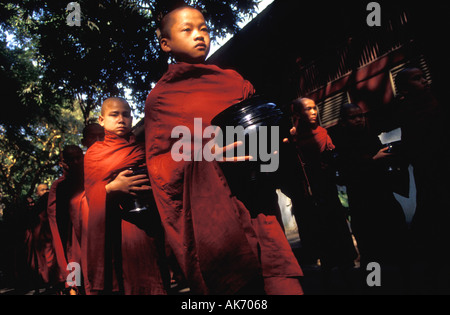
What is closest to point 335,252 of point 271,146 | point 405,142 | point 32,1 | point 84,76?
point 405,142

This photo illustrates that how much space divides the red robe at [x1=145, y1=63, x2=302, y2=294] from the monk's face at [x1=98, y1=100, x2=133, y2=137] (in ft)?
2.58

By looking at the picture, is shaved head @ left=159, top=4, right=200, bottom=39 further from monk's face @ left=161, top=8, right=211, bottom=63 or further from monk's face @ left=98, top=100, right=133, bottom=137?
monk's face @ left=98, top=100, right=133, bottom=137

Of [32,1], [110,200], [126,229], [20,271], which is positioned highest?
[32,1]

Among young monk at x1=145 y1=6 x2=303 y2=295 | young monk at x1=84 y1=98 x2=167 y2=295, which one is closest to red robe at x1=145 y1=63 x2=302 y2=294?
young monk at x1=145 y1=6 x2=303 y2=295

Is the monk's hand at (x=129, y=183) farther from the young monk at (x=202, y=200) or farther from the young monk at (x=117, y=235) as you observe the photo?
the young monk at (x=202, y=200)

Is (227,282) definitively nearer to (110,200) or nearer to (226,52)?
(110,200)

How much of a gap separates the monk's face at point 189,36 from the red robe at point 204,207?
0.11 metres

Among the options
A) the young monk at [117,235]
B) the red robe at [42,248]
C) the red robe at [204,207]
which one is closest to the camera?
the red robe at [204,207]

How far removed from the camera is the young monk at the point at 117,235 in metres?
2.03

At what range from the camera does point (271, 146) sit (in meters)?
1.45

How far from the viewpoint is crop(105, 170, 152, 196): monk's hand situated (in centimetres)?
187

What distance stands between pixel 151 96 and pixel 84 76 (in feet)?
19.7

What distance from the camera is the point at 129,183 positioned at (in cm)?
191

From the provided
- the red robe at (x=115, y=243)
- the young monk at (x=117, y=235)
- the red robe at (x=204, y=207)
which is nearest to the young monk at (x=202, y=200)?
the red robe at (x=204, y=207)
